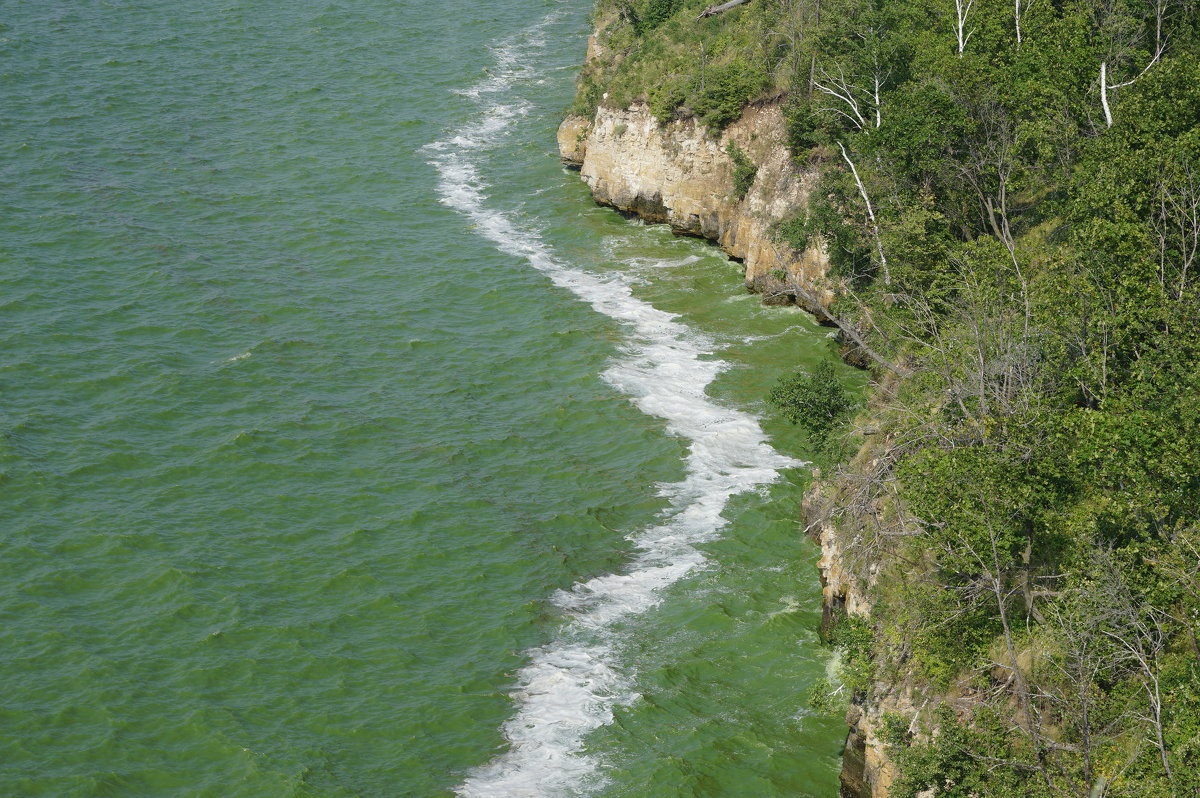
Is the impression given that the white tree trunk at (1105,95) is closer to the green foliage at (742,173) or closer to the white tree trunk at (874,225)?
the white tree trunk at (874,225)

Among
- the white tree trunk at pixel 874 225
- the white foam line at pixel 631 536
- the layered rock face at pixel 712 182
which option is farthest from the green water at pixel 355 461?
the white tree trunk at pixel 874 225

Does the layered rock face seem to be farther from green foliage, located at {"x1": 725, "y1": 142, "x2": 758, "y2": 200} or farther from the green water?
the green water


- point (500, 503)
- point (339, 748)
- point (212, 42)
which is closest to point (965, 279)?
point (500, 503)

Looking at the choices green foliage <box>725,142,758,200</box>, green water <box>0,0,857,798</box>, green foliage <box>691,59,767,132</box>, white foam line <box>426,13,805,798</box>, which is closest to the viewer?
white foam line <box>426,13,805,798</box>

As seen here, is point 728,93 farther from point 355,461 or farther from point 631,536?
point 631,536

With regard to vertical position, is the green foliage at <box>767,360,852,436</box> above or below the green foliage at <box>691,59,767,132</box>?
below

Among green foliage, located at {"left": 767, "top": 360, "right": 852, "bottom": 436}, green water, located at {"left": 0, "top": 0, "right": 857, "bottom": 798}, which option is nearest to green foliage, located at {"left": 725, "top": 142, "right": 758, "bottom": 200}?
green water, located at {"left": 0, "top": 0, "right": 857, "bottom": 798}
